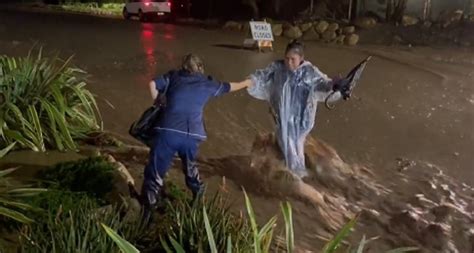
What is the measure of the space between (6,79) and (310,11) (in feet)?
64.1

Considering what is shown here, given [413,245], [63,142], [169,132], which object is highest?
[169,132]

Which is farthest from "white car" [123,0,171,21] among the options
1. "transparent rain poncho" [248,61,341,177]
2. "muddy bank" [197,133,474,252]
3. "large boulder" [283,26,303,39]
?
"transparent rain poncho" [248,61,341,177]

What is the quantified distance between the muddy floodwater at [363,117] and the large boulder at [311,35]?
1.31 m

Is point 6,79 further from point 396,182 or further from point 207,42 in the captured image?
point 207,42

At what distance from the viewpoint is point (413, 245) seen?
674 centimetres

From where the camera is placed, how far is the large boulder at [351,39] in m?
20.6

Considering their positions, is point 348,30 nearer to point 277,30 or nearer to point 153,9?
point 277,30

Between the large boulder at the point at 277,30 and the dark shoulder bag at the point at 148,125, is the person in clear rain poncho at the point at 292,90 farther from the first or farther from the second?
the large boulder at the point at 277,30

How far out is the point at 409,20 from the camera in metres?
23.9

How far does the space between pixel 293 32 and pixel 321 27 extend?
34.4 inches

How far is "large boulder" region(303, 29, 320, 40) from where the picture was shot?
21.6 meters

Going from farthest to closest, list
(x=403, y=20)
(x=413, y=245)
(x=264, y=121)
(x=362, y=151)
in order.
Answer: (x=403, y=20), (x=264, y=121), (x=362, y=151), (x=413, y=245)

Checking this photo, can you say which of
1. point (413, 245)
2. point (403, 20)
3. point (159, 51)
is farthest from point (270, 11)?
point (413, 245)

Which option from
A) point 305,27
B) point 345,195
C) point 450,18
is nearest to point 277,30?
point 305,27
